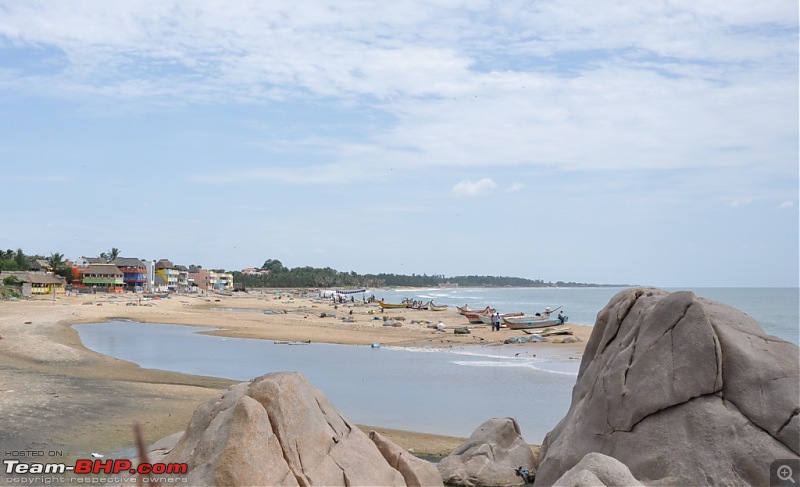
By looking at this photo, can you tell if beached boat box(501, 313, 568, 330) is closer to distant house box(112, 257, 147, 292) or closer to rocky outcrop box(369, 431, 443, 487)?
rocky outcrop box(369, 431, 443, 487)

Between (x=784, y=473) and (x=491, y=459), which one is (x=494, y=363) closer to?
(x=491, y=459)

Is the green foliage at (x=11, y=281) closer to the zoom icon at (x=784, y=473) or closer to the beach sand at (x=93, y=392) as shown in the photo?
the beach sand at (x=93, y=392)

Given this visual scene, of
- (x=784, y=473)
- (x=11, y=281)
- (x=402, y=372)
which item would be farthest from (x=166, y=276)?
(x=784, y=473)

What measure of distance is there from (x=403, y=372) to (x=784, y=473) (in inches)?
979

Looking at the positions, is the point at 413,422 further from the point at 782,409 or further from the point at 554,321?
the point at 554,321

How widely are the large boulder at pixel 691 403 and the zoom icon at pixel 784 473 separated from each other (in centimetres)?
8

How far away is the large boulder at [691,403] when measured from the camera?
33.8 ft

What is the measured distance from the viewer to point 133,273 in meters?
151

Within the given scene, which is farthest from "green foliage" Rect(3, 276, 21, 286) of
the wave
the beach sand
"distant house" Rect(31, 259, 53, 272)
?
the wave

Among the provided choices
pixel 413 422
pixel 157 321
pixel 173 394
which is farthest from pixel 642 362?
pixel 157 321

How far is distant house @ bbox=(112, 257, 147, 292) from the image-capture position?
14988cm

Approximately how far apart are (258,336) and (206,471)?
44869 mm

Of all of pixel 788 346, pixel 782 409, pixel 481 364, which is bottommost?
pixel 481 364

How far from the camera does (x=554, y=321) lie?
6462 cm
